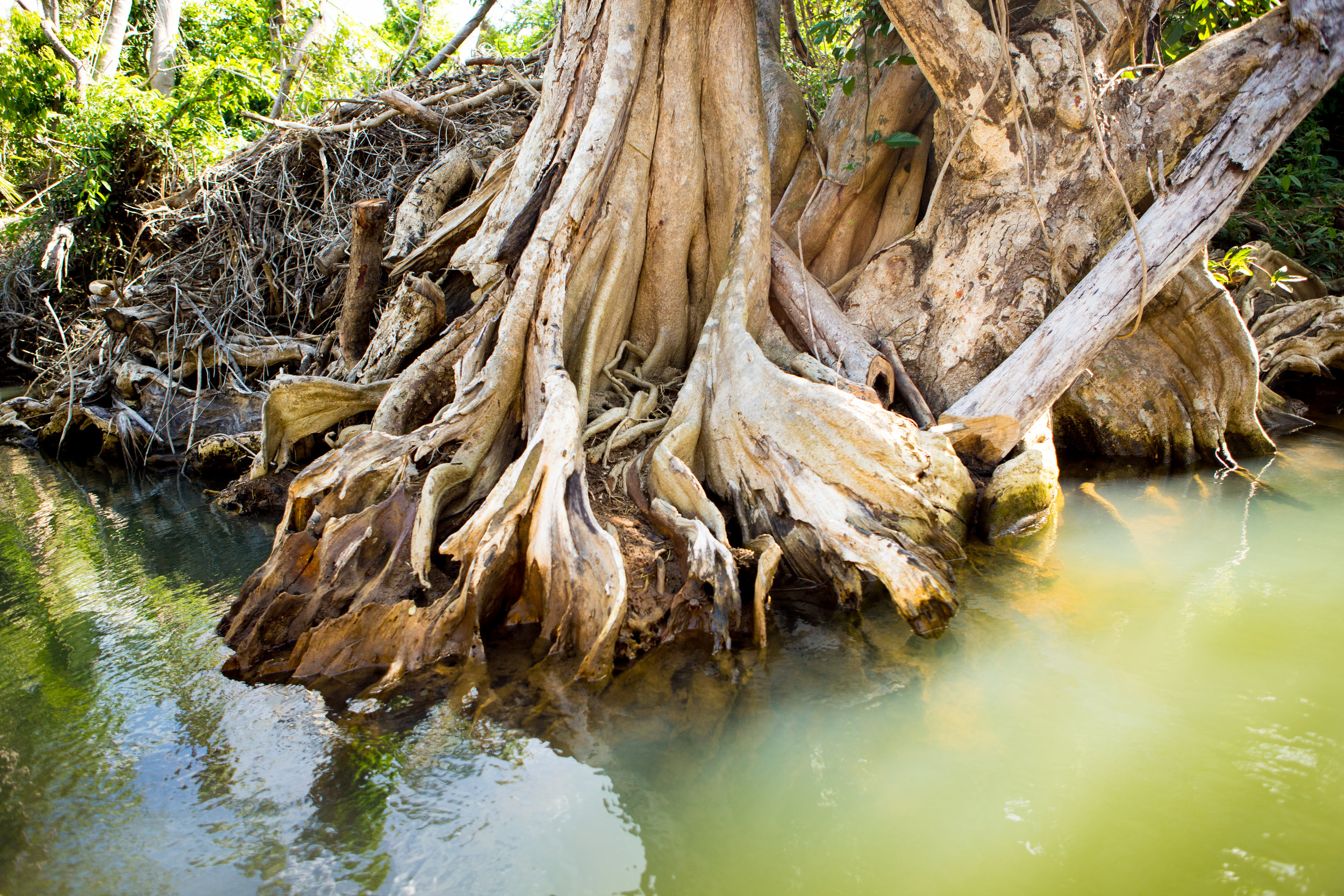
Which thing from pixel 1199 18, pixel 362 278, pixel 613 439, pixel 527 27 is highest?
pixel 527 27

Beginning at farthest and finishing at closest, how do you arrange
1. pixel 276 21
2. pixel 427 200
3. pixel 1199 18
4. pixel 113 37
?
pixel 276 21 < pixel 113 37 < pixel 427 200 < pixel 1199 18

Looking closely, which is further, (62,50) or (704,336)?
(62,50)

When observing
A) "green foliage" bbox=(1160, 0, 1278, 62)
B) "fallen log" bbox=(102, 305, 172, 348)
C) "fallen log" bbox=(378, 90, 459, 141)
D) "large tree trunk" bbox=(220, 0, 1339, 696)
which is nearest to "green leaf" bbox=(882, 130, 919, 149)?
"large tree trunk" bbox=(220, 0, 1339, 696)

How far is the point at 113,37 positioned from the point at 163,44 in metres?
0.67

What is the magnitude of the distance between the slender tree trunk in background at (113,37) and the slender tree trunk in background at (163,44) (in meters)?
0.40

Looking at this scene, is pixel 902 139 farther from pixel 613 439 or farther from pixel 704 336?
pixel 613 439

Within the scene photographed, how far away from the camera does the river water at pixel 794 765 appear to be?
1704mm

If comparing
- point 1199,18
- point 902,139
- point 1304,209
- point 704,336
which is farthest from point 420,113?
point 1304,209

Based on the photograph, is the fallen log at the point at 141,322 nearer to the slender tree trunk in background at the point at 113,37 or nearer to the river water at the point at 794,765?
the river water at the point at 794,765

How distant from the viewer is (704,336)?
418 cm

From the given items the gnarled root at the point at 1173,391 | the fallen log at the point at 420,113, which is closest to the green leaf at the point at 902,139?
the gnarled root at the point at 1173,391

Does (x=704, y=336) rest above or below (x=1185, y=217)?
below

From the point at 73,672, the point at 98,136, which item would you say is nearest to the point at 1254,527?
the point at 73,672

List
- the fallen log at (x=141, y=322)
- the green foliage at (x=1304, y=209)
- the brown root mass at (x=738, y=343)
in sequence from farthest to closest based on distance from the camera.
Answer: the green foliage at (x=1304, y=209) < the fallen log at (x=141, y=322) < the brown root mass at (x=738, y=343)
